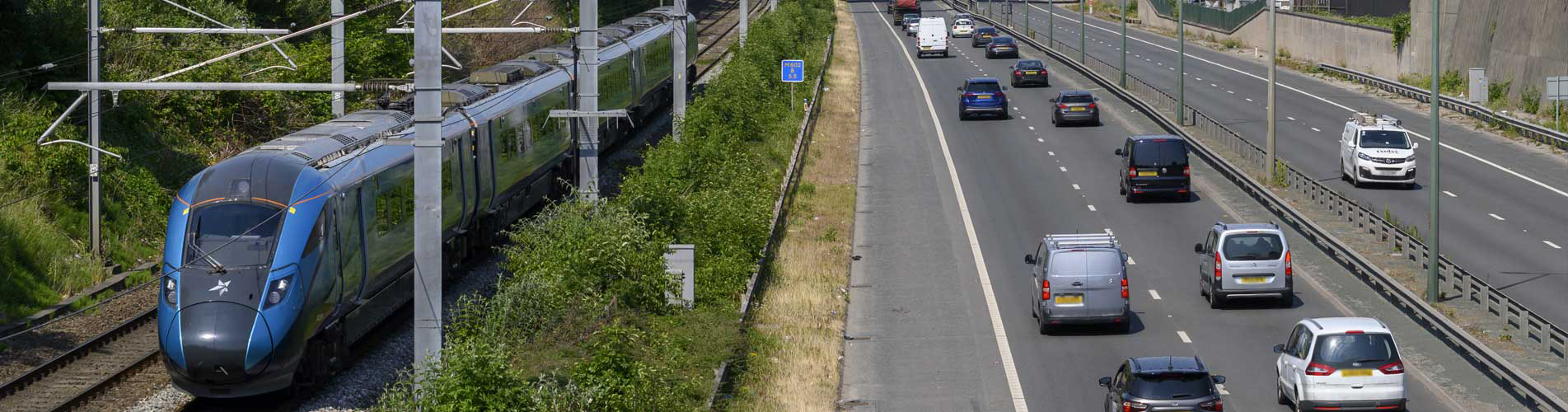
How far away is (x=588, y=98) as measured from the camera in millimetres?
24547

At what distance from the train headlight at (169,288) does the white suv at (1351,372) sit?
50.5 feet

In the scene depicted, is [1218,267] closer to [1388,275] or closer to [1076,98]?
[1388,275]

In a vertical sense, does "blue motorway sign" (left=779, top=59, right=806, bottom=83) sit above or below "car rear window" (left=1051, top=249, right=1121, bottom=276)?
above

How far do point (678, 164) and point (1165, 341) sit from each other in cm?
1173

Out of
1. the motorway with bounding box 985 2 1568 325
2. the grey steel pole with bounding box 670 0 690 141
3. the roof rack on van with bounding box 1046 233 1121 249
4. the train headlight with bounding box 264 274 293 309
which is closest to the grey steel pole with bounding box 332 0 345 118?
the grey steel pole with bounding box 670 0 690 141

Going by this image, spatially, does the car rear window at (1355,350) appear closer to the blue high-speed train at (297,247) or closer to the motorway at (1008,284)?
the motorway at (1008,284)

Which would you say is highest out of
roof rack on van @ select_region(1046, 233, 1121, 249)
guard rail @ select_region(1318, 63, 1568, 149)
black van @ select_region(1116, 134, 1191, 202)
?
guard rail @ select_region(1318, 63, 1568, 149)

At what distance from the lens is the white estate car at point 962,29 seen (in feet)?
333

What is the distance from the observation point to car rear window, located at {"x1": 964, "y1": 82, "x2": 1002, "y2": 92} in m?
56.0

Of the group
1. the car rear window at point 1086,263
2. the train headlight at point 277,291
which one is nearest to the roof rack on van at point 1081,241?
the car rear window at point 1086,263

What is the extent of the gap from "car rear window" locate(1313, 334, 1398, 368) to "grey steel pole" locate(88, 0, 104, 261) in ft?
73.9

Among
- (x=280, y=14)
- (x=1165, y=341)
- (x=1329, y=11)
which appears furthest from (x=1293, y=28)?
(x=1165, y=341)

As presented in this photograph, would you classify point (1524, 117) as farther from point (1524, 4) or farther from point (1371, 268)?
point (1371, 268)

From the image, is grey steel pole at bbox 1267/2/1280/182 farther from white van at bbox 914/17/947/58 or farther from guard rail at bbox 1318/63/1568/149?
white van at bbox 914/17/947/58
